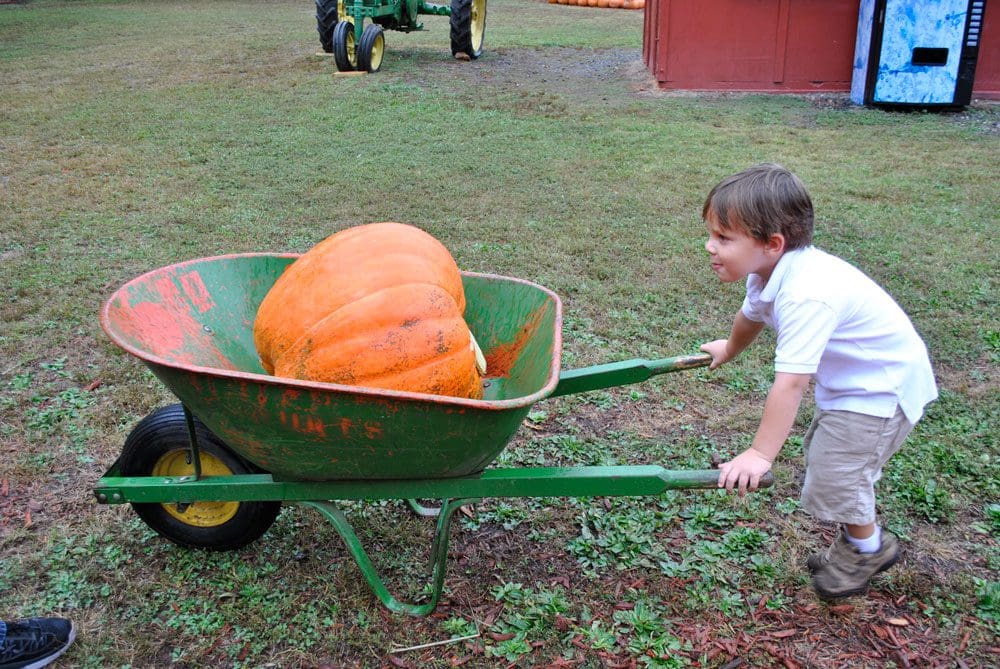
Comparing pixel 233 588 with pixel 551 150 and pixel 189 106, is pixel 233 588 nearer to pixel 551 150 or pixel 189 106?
pixel 551 150

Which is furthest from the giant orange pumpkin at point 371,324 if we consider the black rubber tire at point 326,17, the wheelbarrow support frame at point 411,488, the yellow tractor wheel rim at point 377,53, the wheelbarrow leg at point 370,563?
the black rubber tire at point 326,17

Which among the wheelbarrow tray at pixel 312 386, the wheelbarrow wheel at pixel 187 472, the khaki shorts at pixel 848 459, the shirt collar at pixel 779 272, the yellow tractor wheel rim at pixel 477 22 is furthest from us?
the yellow tractor wheel rim at pixel 477 22

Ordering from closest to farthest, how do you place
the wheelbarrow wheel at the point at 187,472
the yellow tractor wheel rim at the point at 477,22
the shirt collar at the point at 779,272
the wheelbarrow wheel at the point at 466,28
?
1. the shirt collar at the point at 779,272
2. the wheelbarrow wheel at the point at 187,472
3. the wheelbarrow wheel at the point at 466,28
4. the yellow tractor wheel rim at the point at 477,22

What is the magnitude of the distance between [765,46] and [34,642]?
1047cm

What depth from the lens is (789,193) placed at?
2.17 m

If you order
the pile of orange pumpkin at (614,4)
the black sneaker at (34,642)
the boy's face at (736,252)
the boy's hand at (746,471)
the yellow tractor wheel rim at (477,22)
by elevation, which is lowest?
the black sneaker at (34,642)

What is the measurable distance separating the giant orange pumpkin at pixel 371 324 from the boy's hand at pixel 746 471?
0.78 meters

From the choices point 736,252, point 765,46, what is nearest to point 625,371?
point 736,252

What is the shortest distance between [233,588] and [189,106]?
8.59 metres

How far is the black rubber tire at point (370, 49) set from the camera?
11312 mm

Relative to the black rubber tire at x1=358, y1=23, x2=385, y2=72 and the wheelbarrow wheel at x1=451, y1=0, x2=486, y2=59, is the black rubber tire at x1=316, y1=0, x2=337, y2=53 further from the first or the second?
the wheelbarrow wheel at x1=451, y1=0, x2=486, y2=59

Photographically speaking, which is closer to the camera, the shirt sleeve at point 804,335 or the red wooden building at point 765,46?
the shirt sleeve at point 804,335

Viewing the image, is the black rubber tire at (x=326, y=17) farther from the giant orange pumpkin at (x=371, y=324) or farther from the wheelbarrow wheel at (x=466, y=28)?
the giant orange pumpkin at (x=371, y=324)

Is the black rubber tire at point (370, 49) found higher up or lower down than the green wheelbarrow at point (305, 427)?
higher up
